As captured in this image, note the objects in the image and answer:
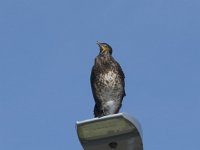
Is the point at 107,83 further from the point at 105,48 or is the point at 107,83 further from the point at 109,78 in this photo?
the point at 105,48

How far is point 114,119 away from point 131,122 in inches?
4.5

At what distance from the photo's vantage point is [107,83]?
8.12 m

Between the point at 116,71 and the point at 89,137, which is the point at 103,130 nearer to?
the point at 89,137

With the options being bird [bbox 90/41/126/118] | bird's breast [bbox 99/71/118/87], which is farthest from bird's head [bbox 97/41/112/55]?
bird's breast [bbox 99/71/118/87]

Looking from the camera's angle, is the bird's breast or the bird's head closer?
the bird's breast

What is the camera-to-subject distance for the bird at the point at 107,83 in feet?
25.9

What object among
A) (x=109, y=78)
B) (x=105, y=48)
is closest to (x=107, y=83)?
(x=109, y=78)

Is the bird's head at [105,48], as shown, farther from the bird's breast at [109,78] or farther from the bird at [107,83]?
the bird's breast at [109,78]

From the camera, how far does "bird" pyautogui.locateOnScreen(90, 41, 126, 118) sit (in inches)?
311

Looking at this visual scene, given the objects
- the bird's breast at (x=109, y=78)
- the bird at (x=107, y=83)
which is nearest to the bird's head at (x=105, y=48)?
the bird at (x=107, y=83)

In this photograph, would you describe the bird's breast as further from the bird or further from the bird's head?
the bird's head

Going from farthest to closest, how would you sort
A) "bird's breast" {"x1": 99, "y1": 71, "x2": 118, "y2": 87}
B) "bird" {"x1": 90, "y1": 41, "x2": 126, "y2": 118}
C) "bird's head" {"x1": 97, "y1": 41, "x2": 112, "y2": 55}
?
1. "bird's head" {"x1": 97, "y1": 41, "x2": 112, "y2": 55}
2. "bird's breast" {"x1": 99, "y1": 71, "x2": 118, "y2": 87}
3. "bird" {"x1": 90, "y1": 41, "x2": 126, "y2": 118}

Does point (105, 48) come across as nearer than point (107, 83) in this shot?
No

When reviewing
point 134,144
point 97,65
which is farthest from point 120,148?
point 97,65
